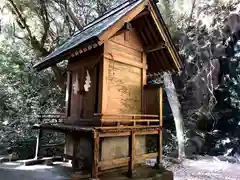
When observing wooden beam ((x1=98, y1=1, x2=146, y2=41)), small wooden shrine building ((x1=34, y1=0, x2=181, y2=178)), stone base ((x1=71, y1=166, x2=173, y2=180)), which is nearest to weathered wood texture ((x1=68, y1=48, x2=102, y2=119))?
small wooden shrine building ((x1=34, y1=0, x2=181, y2=178))

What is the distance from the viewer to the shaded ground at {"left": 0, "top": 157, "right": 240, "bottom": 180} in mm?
5752

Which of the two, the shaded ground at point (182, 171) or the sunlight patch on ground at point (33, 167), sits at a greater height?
the sunlight patch on ground at point (33, 167)

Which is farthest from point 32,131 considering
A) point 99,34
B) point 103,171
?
point 99,34

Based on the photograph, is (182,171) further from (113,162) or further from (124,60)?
(124,60)

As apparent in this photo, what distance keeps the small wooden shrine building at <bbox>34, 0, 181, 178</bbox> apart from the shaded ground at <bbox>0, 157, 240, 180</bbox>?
0.77 metres

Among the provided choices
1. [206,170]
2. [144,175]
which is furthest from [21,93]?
[206,170]

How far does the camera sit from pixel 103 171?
5.22m

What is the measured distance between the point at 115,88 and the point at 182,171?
7.00 m

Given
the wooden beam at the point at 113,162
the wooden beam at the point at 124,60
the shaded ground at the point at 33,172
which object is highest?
the wooden beam at the point at 124,60

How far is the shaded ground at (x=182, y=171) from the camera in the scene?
5.75 m

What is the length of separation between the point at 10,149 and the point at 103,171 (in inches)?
281

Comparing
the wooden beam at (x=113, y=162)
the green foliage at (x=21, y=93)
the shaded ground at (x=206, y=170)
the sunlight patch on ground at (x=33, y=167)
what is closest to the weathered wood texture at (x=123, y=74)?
the wooden beam at (x=113, y=162)

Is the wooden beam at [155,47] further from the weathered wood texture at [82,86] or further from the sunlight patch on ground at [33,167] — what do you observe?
the sunlight patch on ground at [33,167]

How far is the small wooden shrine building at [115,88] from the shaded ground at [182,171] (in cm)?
77
